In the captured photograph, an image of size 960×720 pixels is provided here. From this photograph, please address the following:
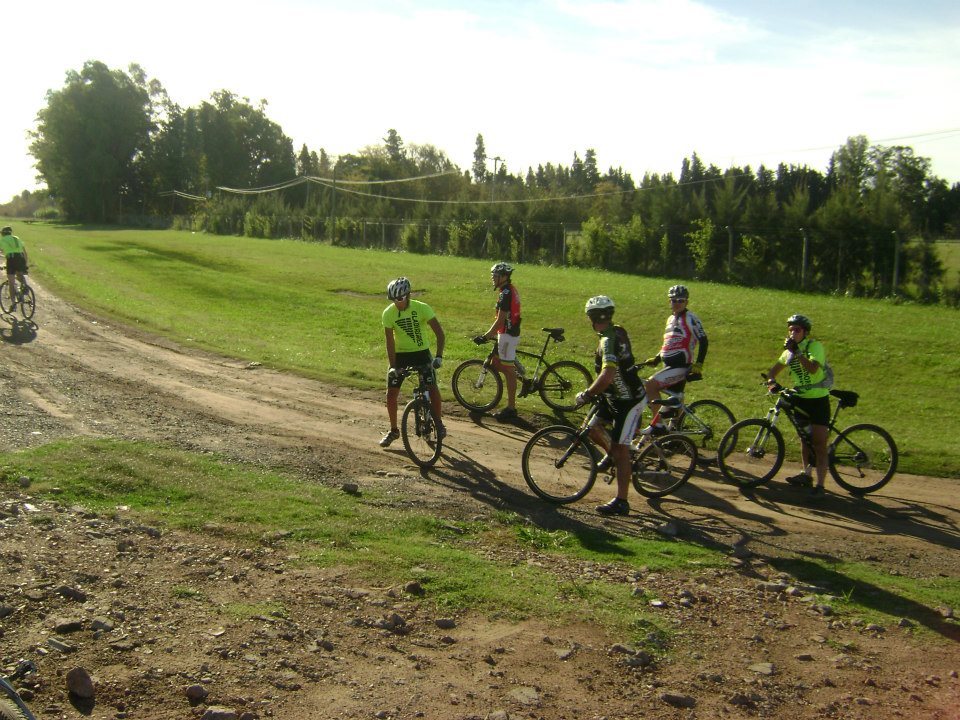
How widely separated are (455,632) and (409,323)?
17.5 ft

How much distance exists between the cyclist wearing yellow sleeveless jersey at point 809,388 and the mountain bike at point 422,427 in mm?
4057

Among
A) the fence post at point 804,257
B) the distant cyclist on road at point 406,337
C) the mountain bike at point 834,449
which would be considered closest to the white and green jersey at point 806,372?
the mountain bike at point 834,449

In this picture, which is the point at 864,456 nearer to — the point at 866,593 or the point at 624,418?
the point at 624,418

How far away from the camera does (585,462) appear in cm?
894

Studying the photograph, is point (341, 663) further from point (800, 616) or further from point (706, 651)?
point (800, 616)

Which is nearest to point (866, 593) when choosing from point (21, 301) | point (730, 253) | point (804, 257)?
point (21, 301)

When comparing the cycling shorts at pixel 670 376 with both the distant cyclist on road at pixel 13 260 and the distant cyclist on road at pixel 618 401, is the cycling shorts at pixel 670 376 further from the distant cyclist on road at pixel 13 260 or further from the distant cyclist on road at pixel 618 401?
the distant cyclist on road at pixel 13 260

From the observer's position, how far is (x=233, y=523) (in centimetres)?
732

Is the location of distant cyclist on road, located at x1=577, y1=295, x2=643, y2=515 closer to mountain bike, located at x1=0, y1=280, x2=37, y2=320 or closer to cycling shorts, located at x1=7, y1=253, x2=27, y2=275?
mountain bike, located at x1=0, y1=280, x2=37, y2=320

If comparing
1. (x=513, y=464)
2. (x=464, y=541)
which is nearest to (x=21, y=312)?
(x=513, y=464)

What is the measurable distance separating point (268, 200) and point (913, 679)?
272ft

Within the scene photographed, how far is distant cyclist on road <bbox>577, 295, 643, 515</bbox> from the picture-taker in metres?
8.28

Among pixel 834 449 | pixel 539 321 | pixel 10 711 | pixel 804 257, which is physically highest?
pixel 804 257

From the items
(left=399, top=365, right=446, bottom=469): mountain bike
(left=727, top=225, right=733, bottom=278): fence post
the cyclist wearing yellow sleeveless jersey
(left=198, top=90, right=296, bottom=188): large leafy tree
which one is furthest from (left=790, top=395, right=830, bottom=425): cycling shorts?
(left=198, top=90, right=296, bottom=188): large leafy tree
